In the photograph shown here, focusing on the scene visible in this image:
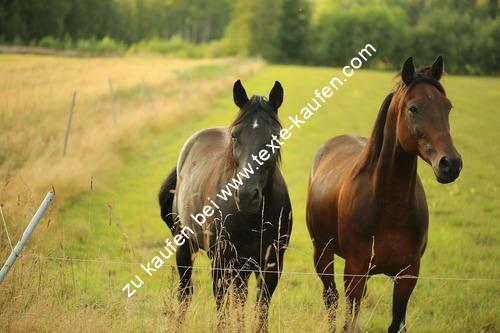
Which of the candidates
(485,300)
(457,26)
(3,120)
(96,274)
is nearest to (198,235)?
(96,274)

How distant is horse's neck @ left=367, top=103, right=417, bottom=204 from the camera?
4.17 meters

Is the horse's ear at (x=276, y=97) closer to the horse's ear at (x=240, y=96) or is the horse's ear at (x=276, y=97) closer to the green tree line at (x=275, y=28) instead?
the horse's ear at (x=240, y=96)

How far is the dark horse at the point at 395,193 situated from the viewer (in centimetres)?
387

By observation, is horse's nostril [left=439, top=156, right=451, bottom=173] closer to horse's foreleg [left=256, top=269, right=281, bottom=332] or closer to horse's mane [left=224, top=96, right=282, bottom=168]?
horse's mane [left=224, top=96, right=282, bottom=168]

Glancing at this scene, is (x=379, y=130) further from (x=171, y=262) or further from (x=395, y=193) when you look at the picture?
(x=171, y=262)

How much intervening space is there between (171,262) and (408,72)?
4548mm

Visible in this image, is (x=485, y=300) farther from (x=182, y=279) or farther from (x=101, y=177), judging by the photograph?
(x=101, y=177)

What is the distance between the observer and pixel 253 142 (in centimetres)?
400

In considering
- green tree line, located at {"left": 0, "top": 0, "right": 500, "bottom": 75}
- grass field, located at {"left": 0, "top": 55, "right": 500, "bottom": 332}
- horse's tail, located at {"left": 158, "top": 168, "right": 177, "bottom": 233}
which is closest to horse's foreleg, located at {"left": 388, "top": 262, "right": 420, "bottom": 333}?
grass field, located at {"left": 0, "top": 55, "right": 500, "bottom": 332}

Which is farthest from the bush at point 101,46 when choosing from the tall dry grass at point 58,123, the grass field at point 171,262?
the grass field at point 171,262

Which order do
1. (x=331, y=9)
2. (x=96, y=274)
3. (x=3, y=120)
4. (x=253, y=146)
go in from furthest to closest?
(x=331, y=9)
(x=3, y=120)
(x=96, y=274)
(x=253, y=146)

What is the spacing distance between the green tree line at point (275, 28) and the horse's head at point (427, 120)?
1274 centimetres

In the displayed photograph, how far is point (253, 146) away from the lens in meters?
3.99

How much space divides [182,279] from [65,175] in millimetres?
5519
